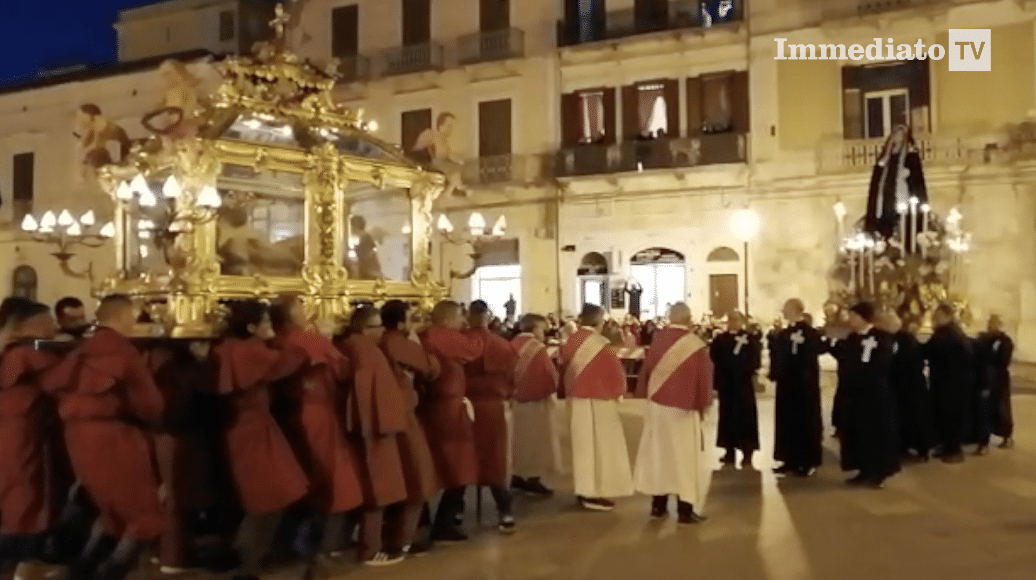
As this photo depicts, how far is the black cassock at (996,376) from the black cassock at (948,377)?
0.65 metres

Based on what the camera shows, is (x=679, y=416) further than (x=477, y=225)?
No

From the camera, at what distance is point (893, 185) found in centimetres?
1423

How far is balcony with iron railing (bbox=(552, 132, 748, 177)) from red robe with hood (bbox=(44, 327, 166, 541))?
2057cm

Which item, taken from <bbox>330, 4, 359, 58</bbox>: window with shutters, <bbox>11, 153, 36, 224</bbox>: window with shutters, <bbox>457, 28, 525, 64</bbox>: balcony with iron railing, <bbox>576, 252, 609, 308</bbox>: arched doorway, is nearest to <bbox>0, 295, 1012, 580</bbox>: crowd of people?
<bbox>576, 252, 609, 308</bbox>: arched doorway

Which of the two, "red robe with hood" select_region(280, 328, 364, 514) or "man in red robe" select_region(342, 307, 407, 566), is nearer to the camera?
"red robe with hood" select_region(280, 328, 364, 514)

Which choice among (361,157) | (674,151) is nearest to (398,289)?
(361,157)

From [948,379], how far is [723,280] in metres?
13.4

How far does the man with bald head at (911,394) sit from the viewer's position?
38.6 ft

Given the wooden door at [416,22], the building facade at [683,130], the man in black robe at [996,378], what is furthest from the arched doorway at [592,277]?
the man in black robe at [996,378]

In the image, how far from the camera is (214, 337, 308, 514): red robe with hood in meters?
6.60

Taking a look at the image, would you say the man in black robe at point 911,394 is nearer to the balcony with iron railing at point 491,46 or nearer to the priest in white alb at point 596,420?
the priest in white alb at point 596,420

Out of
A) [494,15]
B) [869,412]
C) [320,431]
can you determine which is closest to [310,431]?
[320,431]

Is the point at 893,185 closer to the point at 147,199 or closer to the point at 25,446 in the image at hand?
the point at 147,199

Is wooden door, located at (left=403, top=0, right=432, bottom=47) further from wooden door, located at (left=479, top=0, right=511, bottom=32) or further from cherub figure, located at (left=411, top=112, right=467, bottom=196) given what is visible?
cherub figure, located at (left=411, top=112, right=467, bottom=196)
